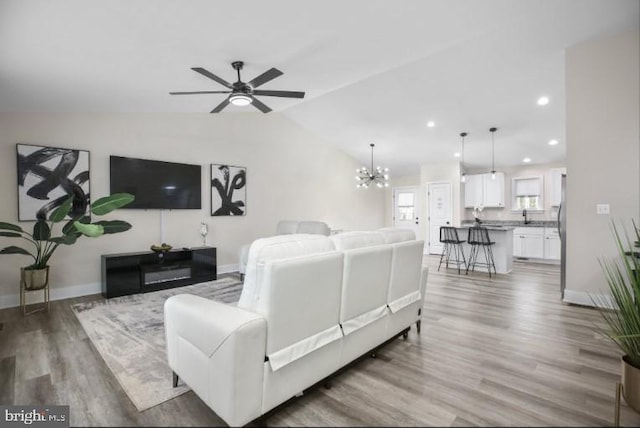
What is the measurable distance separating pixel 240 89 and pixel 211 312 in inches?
95.2

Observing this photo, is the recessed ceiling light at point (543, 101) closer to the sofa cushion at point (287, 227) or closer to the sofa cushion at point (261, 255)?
the sofa cushion at point (287, 227)

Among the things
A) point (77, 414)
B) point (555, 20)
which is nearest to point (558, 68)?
point (555, 20)

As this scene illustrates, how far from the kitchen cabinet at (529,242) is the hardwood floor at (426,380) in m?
4.16

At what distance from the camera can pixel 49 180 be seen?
396 cm

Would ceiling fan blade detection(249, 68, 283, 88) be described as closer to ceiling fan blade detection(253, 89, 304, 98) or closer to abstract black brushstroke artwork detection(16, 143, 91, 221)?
ceiling fan blade detection(253, 89, 304, 98)

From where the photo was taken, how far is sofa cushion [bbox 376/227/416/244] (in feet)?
7.99

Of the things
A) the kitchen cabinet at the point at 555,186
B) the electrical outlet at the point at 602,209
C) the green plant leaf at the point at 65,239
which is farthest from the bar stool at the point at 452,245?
the green plant leaf at the point at 65,239

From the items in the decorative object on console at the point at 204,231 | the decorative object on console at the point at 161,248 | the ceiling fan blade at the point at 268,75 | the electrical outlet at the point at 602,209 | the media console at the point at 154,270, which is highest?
the ceiling fan blade at the point at 268,75

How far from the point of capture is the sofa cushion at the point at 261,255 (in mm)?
1630

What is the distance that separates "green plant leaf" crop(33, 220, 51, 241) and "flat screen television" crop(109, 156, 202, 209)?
1.00m

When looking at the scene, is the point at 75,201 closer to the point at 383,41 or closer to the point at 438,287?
the point at 383,41

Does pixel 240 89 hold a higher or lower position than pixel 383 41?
lower

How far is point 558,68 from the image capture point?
4.23 metres

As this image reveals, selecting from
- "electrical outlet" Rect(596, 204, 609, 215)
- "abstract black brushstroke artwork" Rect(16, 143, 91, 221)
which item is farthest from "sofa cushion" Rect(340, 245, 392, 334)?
"abstract black brushstroke artwork" Rect(16, 143, 91, 221)
